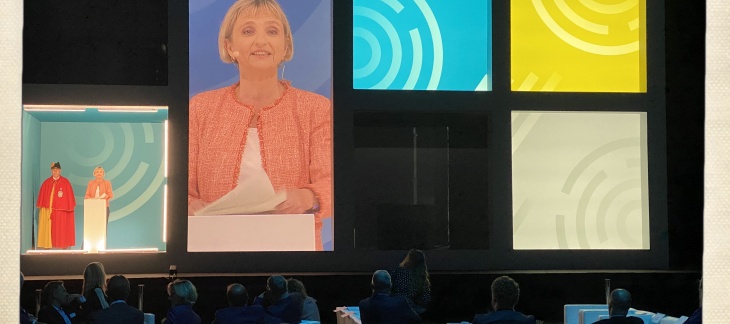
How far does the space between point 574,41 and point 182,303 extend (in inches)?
273

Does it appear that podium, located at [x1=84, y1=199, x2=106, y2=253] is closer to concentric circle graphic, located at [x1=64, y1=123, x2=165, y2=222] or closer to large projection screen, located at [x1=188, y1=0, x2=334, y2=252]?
concentric circle graphic, located at [x1=64, y1=123, x2=165, y2=222]

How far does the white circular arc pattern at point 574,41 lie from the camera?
11000 mm

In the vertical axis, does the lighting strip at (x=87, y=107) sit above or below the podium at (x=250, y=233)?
above

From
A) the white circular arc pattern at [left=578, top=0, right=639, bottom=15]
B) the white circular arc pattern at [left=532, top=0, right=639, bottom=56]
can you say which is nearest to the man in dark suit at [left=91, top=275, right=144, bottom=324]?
the white circular arc pattern at [left=532, top=0, right=639, bottom=56]

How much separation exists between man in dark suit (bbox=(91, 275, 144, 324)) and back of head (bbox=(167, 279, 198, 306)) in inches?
9.7

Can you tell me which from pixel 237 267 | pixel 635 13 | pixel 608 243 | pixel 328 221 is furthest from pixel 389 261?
pixel 635 13

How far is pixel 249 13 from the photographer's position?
1056 centimetres

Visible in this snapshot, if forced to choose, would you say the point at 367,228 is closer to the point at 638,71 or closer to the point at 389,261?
the point at 389,261

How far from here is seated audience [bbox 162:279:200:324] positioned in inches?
225

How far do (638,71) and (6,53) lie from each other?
31.9 ft

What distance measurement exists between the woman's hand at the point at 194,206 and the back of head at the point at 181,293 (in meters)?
4.62

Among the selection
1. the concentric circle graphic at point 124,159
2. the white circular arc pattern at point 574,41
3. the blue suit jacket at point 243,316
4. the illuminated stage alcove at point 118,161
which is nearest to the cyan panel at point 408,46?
the white circular arc pattern at point 574,41

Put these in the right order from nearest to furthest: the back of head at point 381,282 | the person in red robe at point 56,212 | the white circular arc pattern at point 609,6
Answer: the back of head at point 381,282 → the person in red robe at point 56,212 → the white circular arc pattern at point 609,6

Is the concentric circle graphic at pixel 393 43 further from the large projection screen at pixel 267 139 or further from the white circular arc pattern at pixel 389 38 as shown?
the large projection screen at pixel 267 139
